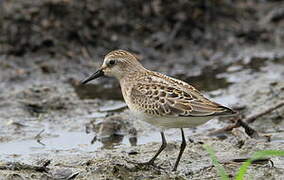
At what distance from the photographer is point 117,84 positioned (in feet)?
34.7

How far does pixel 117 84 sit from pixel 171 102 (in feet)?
12.6

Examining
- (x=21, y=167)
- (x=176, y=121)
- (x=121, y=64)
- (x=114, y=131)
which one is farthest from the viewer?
(x=114, y=131)

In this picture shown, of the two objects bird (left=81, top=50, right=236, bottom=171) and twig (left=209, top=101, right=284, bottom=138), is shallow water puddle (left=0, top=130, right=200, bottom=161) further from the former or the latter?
bird (left=81, top=50, right=236, bottom=171)

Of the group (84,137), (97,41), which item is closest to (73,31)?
(97,41)

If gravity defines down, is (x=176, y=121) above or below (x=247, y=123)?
below

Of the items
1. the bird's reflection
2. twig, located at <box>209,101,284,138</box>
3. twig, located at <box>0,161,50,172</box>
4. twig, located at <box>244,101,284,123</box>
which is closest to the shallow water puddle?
the bird's reflection

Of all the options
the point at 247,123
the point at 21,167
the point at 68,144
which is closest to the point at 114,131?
the point at 68,144

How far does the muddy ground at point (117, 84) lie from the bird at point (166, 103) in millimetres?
498

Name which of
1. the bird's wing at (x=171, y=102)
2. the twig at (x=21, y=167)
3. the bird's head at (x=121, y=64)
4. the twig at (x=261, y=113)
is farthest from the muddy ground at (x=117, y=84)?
the bird's head at (x=121, y=64)

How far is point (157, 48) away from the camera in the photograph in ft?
38.1

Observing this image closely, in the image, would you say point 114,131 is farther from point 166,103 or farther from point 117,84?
point 117,84

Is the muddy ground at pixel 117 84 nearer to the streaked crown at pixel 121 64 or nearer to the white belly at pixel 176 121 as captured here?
the white belly at pixel 176 121

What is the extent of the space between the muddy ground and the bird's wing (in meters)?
0.61

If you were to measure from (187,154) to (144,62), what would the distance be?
3.99 metres
